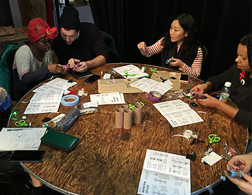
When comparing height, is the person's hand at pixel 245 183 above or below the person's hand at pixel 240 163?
below

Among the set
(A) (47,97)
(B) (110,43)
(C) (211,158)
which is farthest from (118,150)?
(B) (110,43)

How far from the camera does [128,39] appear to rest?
11.3 feet

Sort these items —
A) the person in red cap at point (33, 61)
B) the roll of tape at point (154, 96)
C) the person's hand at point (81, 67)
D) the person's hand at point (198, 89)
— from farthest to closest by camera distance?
the person's hand at point (81, 67), the person in red cap at point (33, 61), the person's hand at point (198, 89), the roll of tape at point (154, 96)

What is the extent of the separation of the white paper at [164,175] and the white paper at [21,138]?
634mm

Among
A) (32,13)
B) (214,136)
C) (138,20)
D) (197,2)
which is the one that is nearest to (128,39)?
(138,20)

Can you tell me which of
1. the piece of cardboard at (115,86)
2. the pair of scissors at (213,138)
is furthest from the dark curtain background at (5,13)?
the pair of scissors at (213,138)

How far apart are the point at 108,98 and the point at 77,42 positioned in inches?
37.2

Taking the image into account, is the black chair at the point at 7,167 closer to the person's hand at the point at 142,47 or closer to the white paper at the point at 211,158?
the white paper at the point at 211,158

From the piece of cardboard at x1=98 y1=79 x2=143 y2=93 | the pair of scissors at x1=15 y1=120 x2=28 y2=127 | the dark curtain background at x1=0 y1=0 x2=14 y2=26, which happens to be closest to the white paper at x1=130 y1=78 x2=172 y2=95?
the piece of cardboard at x1=98 y1=79 x2=143 y2=93

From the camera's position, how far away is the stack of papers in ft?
4.76

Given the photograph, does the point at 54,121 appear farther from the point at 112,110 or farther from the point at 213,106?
the point at 213,106

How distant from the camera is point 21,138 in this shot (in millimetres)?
1198

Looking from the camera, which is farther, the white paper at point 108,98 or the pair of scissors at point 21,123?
the white paper at point 108,98

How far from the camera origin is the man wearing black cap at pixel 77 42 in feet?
6.40
